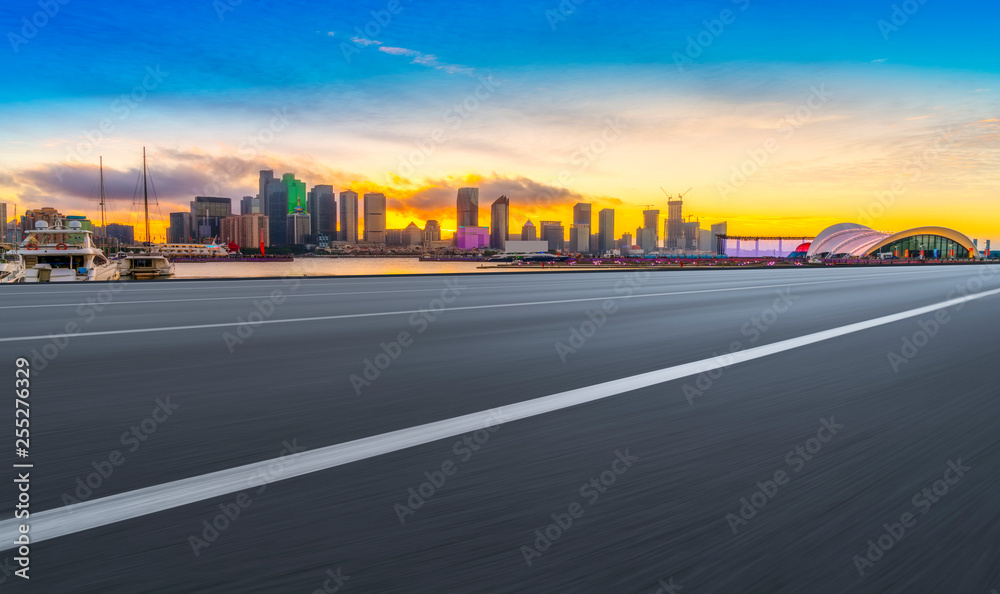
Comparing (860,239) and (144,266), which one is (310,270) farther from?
(860,239)

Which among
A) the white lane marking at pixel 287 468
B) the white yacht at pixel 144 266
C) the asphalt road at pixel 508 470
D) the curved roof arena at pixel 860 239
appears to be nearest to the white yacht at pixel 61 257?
the white yacht at pixel 144 266

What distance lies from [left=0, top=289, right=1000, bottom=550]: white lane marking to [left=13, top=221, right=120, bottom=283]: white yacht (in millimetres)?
48044

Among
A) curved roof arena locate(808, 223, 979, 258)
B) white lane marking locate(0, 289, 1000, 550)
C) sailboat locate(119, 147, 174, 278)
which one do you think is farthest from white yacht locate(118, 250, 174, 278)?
curved roof arena locate(808, 223, 979, 258)

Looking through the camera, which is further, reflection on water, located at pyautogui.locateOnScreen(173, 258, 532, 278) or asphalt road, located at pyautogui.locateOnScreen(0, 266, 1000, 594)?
reflection on water, located at pyautogui.locateOnScreen(173, 258, 532, 278)

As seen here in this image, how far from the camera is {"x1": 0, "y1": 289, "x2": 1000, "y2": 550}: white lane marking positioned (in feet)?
8.53

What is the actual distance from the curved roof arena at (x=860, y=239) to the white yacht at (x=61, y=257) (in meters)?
150

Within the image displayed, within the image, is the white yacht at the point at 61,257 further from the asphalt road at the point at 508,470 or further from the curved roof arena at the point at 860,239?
the curved roof arena at the point at 860,239

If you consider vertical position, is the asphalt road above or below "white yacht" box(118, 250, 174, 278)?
above

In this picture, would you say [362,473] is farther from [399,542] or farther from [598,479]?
[598,479]

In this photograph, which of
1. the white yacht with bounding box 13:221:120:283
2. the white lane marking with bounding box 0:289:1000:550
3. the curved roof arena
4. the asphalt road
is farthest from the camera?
the curved roof arena

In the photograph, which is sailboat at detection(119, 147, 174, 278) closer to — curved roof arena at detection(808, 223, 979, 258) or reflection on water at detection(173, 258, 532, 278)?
reflection on water at detection(173, 258, 532, 278)

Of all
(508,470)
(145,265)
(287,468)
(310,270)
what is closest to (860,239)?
(310,270)

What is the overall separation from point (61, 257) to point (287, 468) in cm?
5585

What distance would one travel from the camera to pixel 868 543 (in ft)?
8.32
